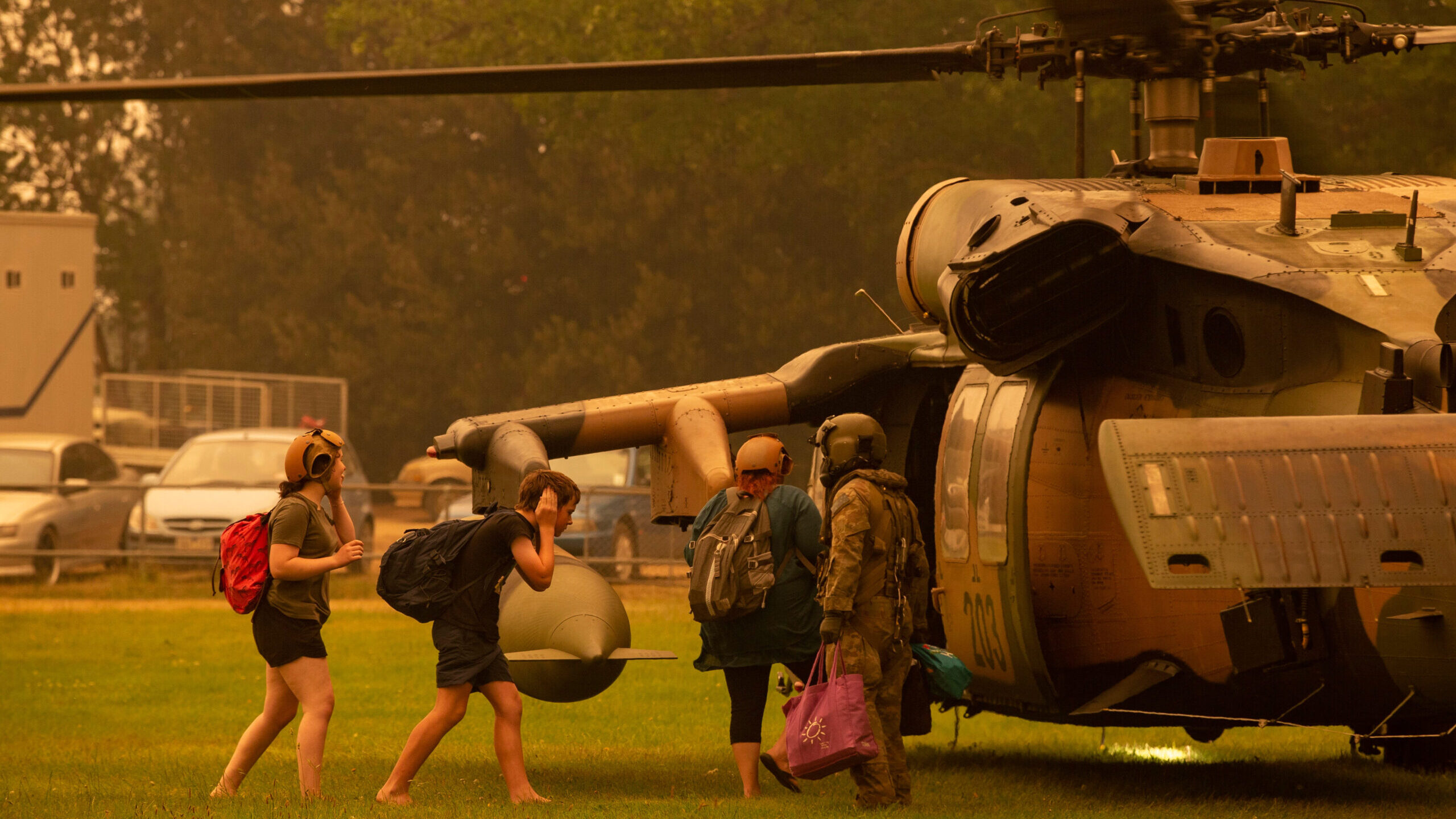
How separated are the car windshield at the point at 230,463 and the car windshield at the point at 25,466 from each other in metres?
1.56

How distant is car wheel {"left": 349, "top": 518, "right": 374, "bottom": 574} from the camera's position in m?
23.2

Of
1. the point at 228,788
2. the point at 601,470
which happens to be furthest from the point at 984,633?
the point at 601,470

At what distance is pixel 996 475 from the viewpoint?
31.5 ft

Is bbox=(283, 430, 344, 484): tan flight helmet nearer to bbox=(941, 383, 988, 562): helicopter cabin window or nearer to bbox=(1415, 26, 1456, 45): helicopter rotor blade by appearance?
bbox=(941, 383, 988, 562): helicopter cabin window

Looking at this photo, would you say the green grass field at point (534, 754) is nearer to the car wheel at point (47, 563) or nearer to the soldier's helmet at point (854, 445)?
the soldier's helmet at point (854, 445)

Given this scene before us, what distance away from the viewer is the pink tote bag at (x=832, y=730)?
8.39m

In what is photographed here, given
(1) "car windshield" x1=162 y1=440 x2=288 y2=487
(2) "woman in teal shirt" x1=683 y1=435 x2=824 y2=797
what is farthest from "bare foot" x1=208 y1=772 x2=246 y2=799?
(1) "car windshield" x1=162 y1=440 x2=288 y2=487

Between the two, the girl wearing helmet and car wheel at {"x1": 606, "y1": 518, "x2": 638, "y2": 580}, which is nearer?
the girl wearing helmet

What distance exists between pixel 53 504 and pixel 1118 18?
1762cm

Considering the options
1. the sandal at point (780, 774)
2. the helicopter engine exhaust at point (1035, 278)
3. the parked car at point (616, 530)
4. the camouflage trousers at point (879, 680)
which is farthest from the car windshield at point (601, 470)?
the camouflage trousers at point (879, 680)

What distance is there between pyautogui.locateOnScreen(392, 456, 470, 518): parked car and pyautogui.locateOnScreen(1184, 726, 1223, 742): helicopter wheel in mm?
12857

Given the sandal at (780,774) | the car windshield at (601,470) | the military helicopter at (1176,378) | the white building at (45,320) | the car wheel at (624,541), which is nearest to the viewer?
the military helicopter at (1176,378)

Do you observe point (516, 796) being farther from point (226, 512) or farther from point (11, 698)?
point (226, 512)

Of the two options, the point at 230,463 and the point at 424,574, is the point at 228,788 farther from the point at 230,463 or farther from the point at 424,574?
the point at 230,463
